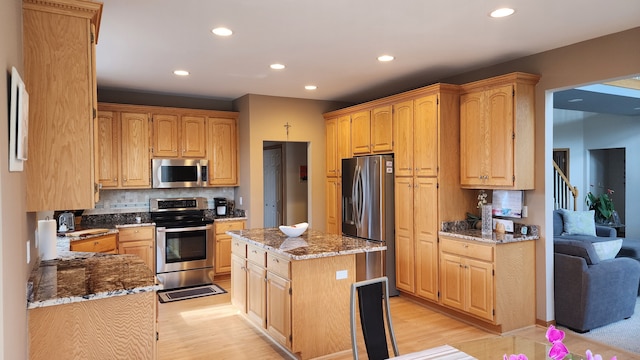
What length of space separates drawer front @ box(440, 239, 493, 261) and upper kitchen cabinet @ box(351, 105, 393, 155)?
4.52 feet

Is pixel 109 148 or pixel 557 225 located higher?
pixel 109 148

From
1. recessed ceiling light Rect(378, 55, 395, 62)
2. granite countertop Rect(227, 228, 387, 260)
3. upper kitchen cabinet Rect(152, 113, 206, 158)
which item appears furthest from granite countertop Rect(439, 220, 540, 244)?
upper kitchen cabinet Rect(152, 113, 206, 158)

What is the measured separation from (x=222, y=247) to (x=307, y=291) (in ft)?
9.54

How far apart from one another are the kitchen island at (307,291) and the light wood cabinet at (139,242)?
2.32m

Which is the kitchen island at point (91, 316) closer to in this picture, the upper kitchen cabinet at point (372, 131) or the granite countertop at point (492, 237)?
the granite countertop at point (492, 237)

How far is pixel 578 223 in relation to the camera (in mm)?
5855

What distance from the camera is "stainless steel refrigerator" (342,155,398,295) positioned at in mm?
5152

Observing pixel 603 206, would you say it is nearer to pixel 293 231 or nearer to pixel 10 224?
pixel 293 231

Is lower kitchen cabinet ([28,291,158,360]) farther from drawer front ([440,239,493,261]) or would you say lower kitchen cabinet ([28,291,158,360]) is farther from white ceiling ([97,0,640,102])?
drawer front ([440,239,493,261])

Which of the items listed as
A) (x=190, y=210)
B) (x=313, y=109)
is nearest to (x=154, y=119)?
(x=190, y=210)

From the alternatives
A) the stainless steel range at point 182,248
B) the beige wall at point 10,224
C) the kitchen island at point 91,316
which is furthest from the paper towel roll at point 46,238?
the stainless steel range at point 182,248

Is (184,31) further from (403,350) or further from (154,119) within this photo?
(403,350)

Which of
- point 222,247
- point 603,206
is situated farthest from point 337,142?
point 603,206

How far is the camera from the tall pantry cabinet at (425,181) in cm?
457
